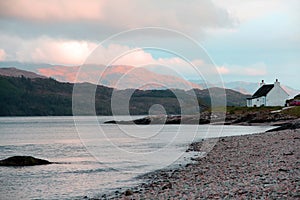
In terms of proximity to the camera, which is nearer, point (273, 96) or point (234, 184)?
point (234, 184)

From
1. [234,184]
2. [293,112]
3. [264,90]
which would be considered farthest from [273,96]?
[234,184]

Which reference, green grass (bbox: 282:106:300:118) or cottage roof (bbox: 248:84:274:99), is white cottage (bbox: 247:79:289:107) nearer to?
cottage roof (bbox: 248:84:274:99)

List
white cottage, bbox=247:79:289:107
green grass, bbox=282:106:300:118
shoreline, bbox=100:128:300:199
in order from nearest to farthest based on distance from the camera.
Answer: shoreline, bbox=100:128:300:199 → green grass, bbox=282:106:300:118 → white cottage, bbox=247:79:289:107

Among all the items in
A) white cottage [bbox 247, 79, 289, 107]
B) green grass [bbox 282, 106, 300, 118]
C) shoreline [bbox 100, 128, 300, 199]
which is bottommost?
shoreline [bbox 100, 128, 300, 199]

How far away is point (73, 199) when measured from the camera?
72.9 ft

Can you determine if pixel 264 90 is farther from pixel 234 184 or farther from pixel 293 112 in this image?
pixel 234 184

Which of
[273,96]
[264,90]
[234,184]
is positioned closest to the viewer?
[234,184]

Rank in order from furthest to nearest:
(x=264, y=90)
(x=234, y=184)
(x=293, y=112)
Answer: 1. (x=264, y=90)
2. (x=293, y=112)
3. (x=234, y=184)

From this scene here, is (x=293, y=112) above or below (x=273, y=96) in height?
below

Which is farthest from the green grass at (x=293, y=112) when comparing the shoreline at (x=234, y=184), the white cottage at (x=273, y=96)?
the shoreline at (x=234, y=184)

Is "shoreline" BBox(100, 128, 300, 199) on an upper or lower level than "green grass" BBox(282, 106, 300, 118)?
lower

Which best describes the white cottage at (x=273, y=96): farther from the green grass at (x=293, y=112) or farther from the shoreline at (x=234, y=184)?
the shoreline at (x=234, y=184)

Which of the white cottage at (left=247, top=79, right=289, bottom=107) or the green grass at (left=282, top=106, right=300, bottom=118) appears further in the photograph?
the white cottage at (left=247, top=79, right=289, bottom=107)

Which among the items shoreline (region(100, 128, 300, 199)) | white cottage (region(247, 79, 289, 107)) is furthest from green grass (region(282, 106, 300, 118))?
shoreline (region(100, 128, 300, 199))
